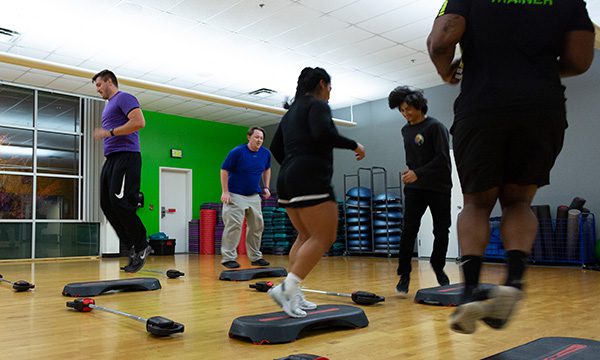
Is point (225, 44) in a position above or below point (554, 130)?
above

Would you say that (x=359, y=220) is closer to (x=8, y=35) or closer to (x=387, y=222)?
(x=387, y=222)

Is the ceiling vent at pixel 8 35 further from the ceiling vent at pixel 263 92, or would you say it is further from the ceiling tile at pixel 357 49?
the ceiling tile at pixel 357 49

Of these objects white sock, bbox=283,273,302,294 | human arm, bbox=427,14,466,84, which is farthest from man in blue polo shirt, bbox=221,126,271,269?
human arm, bbox=427,14,466,84

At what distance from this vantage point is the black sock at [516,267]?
5.11 feet

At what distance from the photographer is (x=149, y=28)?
21.7 feet

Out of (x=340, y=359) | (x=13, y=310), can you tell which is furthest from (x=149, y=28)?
(x=340, y=359)

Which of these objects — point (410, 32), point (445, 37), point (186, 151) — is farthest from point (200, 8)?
point (186, 151)

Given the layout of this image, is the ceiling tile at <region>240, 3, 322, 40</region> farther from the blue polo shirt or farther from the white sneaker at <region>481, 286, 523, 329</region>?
the white sneaker at <region>481, 286, 523, 329</region>

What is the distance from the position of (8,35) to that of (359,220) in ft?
21.4

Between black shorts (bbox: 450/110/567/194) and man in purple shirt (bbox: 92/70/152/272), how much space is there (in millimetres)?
3067

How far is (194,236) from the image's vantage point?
37.9ft

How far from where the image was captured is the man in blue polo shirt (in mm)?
5891

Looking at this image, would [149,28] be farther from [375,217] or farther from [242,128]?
[242,128]

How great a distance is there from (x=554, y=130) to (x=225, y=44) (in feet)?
20.6
